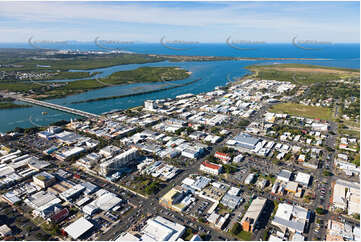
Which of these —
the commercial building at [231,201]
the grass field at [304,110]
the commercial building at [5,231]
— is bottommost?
the commercial building at [5,231]

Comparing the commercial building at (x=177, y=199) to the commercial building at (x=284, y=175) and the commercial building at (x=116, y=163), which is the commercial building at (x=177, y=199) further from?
the commercial building at (x=284, y=175)

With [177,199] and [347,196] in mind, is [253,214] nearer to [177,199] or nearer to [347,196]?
[177,199]

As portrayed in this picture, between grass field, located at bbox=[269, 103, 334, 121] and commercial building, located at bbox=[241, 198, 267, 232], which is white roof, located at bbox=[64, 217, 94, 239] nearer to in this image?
commercial building, located at bbox=[241, 198, 267, 232]

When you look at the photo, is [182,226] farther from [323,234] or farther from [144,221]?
[323,234]

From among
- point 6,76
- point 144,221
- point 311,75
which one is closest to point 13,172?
point 144,221

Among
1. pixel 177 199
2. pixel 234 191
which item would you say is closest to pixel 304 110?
pixel 234 191

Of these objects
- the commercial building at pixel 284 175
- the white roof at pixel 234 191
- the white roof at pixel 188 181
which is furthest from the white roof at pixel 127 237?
the commercial building at pixel 284 175

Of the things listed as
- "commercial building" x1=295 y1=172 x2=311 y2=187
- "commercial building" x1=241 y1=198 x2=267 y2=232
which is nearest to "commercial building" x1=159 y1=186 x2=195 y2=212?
"commercial building" x1=241 y1=198 x2=267 y2=232
